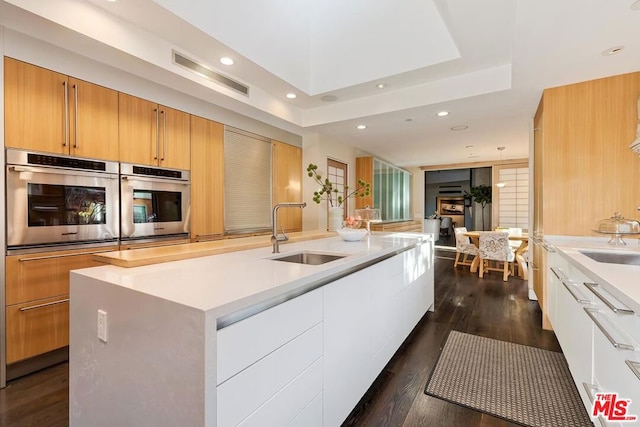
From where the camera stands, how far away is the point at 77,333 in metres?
1.26

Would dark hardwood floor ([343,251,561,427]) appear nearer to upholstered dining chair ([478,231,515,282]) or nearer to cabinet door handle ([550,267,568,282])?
upholstered dining chair ([478,231,515,282])

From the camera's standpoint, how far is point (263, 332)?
104 cm

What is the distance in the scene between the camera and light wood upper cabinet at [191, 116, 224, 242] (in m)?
3.32

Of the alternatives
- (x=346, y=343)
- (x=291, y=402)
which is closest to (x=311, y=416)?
(x=291, y=402)

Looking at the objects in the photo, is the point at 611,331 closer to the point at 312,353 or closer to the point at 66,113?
the point at 312,353

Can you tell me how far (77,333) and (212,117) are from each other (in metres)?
2.79

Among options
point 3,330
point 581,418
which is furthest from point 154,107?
point 581,418

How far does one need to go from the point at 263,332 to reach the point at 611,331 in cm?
141

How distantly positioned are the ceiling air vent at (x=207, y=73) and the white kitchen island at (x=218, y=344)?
1902 mm

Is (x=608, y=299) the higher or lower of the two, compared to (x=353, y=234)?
lower

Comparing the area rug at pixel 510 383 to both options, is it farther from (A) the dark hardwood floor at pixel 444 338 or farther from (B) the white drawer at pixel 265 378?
(B) the white drawer at pixel 265 378

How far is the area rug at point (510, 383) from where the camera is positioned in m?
1.74

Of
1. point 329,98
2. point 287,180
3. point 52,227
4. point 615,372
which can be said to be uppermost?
point 329,98

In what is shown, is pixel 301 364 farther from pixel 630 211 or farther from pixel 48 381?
pixel 630 211
